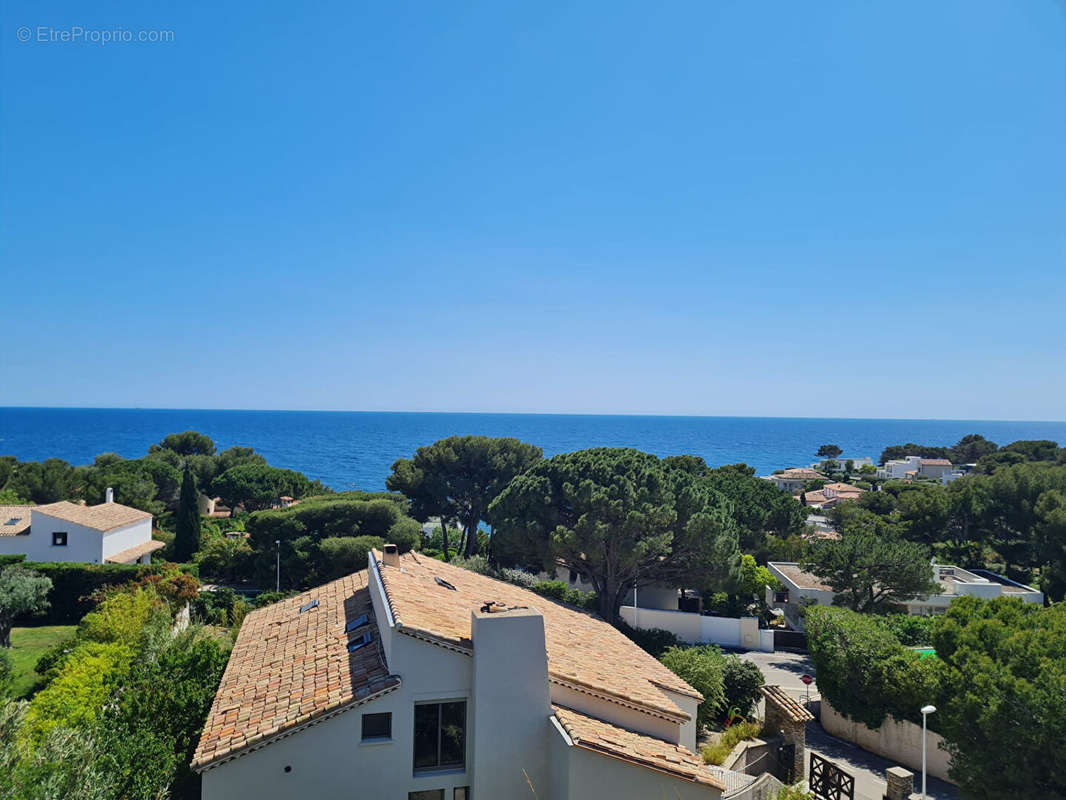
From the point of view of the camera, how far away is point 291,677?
1254 cm

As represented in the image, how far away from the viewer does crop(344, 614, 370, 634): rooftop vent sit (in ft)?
47.7

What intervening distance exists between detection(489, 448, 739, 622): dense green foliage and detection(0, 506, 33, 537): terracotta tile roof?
27.3 m

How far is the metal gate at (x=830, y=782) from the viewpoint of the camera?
1565 centimetres

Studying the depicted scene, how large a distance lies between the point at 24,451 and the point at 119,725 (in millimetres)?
209272

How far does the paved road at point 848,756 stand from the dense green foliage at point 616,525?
530 cm

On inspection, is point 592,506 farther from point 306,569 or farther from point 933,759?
point 306,569

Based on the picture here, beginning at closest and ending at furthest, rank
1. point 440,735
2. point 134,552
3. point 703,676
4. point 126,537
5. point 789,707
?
point 440,735
point 789,707
point 703,676
point 126,537
point 134,552

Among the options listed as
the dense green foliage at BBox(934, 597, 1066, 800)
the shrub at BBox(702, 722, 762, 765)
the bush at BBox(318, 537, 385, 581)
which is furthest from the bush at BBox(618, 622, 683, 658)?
the bush at BBox(318, 537, 385, 581)

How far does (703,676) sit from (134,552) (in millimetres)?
35396

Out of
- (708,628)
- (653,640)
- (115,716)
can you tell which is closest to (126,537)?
(115,716)

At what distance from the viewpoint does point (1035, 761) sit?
1295 centimetres

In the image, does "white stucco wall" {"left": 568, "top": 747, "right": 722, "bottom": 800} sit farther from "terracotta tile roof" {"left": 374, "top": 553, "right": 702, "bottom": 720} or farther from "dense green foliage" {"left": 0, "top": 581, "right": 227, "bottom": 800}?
"dense green foliage" {"left": 0, "top": 581, "right": 227, "bottom": 800}

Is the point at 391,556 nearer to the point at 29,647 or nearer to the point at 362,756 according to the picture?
the point at 362,756

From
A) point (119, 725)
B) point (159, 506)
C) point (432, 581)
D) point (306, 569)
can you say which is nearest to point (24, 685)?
point (119, 725)
